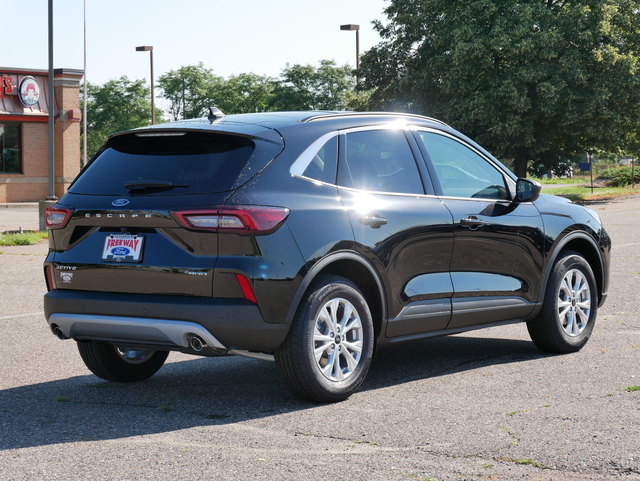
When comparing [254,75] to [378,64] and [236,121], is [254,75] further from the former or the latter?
[236,121]

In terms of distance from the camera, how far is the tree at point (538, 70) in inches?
1503

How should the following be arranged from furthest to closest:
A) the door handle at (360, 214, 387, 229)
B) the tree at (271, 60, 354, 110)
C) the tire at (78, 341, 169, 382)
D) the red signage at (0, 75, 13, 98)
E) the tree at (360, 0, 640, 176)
Result: the tree at (271, 60, 354, 110), the red signage at (0, 75, 13, 98), the tree at (360, 0, 640, 176), the tire at (78, 341, 169, 382), the door handle at (360, 214, 387, 229)

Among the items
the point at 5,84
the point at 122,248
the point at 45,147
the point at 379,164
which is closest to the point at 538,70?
the point at 45,147

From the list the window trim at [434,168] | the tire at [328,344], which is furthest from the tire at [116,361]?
the window trim at [434,168]

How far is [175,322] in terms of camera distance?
5.37 m

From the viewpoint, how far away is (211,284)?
5.36 metres

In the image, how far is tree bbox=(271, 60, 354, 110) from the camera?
71500 mm

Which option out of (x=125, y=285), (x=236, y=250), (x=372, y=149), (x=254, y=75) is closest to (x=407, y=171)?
(x=372, y=149)

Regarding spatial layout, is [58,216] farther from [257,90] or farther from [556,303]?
[257,90]

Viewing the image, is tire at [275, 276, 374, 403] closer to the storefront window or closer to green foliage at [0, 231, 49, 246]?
green foliage at [0, 231, 49, 246]

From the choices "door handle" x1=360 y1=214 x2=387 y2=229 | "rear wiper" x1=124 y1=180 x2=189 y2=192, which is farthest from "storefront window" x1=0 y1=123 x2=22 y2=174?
"door handle" x1=360 y1=214 x2=387 y2=229

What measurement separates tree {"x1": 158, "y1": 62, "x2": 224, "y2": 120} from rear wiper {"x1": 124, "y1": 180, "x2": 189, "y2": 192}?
71.8m

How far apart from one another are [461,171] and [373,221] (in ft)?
4.26

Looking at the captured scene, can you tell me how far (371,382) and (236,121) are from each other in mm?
1982
